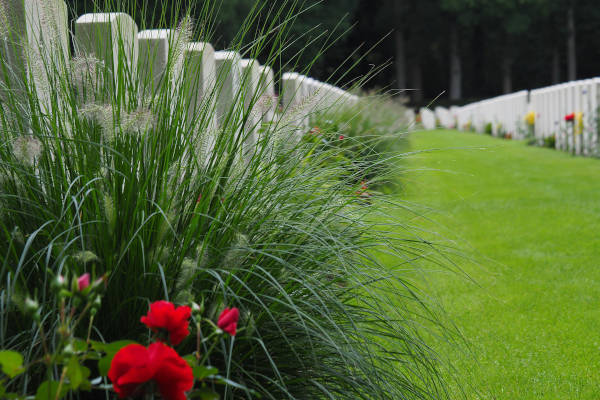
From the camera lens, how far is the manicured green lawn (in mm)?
2086

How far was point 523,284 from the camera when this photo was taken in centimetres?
310

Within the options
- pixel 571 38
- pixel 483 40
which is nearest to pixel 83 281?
pixel 571 38

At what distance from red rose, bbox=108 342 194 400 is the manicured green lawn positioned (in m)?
0.88

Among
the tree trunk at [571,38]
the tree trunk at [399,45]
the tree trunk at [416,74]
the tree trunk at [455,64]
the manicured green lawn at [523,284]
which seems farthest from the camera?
the tree trunk at [416,74]

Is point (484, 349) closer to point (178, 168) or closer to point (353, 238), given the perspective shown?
point (353, 238)

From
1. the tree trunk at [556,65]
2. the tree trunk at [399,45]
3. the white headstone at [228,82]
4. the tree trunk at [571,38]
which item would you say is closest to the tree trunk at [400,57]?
the tree trunk at [399,45]

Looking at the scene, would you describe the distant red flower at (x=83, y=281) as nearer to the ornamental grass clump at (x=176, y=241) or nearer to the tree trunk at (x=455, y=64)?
the ornamental grass clump at (x=176, y=241)

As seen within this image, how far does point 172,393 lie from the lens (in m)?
0.89

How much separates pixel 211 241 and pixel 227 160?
22cm

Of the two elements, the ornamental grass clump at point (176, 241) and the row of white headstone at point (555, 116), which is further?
the row of white headstone at point (555, 116)

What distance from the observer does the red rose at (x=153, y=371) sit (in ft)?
2.85

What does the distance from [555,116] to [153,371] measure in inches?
388

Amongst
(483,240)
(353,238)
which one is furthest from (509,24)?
(353,238)

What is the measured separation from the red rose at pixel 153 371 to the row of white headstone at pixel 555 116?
5734mm
